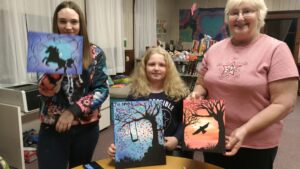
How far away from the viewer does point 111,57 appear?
414 centimetres

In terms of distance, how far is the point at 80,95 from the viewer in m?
1.25

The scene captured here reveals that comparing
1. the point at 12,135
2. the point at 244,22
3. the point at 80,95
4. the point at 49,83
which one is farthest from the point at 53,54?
the point at 12,135

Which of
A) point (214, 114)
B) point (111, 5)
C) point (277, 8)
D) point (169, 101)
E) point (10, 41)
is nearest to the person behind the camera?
point (214, 114)

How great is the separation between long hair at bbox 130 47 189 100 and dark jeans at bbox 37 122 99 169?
1.15 feet

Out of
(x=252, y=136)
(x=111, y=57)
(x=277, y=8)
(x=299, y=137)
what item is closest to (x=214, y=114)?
(x=252, y=136)

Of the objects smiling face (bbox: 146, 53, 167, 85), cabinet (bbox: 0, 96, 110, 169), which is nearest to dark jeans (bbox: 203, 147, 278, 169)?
smiling face (bbox: 146, 53, 167, 85)

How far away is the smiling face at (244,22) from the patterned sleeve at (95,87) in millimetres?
623

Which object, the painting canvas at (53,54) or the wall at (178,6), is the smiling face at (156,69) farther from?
the wall at (178,6)

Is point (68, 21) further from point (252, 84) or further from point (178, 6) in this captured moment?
point (178, 6)

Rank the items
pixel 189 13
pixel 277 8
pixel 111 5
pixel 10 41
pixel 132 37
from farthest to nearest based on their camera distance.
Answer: pixel 189 13 → pixel 277 8 → pixel 132 37 → pixel 111 5 → pixel 10 41

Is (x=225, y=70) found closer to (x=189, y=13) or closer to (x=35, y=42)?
(x=35, y=42)

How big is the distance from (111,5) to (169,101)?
9.80 feet

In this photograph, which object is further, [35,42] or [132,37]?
[132,37]

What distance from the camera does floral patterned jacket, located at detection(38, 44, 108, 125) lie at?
1213 millimetres
